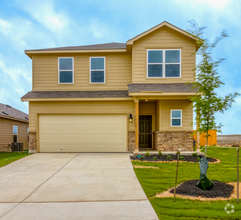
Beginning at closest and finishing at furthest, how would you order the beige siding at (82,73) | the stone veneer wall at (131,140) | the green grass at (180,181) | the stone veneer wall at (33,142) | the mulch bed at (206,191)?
1. the green grass at (180,181)
2. the mulch bed at (206,191)
3. the stone veneer wall at (131,140)
4. the stone veneer wall at (33,142)
5. the beige siding at (82,73)

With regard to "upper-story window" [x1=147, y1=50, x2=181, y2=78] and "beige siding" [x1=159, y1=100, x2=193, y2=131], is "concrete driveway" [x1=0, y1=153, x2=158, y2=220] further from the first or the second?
"upper-story window" [x1=147, y1=50, x2=181, y2=78]

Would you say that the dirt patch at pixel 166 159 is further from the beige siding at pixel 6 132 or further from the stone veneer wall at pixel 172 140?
the beige siding at pixel 6 132

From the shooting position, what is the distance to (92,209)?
4.59 m

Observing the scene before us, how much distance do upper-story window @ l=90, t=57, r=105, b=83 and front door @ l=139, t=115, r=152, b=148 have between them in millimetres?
3451

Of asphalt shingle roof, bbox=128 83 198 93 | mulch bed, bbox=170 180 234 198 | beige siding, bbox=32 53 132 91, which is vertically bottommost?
mulch bed, bbox=170 180 234 198

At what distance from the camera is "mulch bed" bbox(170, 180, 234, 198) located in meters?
5.41

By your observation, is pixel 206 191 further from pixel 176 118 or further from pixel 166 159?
pixel 176 118

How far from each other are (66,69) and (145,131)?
607cm

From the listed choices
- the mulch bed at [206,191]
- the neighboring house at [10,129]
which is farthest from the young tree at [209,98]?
the neighboring house at [10,129]

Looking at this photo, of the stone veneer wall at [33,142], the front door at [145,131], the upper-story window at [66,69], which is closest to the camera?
the stone veneer wall at [33,142]

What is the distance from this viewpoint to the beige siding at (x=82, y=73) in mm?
12672

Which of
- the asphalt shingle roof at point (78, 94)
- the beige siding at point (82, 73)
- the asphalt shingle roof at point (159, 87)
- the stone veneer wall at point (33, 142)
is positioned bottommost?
the stone veneer wall at point (33, 142)

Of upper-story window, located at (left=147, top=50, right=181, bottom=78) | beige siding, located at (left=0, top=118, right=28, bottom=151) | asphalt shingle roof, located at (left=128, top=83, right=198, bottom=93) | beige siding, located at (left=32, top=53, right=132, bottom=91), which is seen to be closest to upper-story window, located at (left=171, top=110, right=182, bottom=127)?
asphalt shingle roof, located at (left=128, top=83, right=198, bottom=93)

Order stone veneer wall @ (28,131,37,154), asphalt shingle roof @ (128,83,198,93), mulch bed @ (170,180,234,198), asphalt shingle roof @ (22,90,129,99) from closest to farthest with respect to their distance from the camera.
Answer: mulch bed @ (170,180,234,198), asphalt shingle roof @ (128,83,198,93), asphalt shingle roof @ (22,90,129,99), stone veneer wall @ (28,131,37,154)
